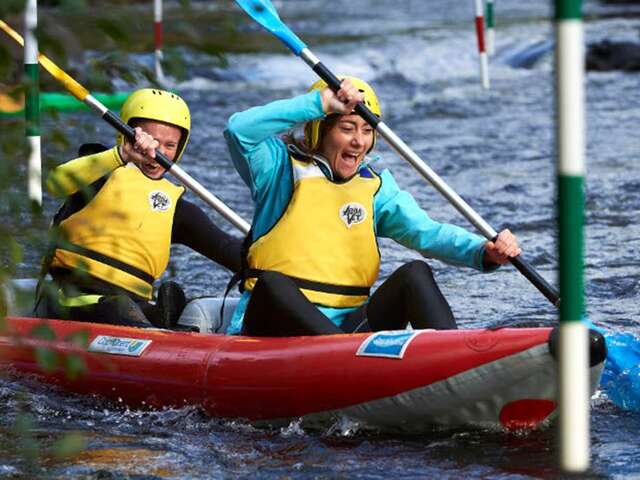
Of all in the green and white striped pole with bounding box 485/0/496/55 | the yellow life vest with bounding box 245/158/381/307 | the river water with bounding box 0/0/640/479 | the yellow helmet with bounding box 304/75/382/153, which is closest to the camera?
the river water with bounding box 0/0/640/479

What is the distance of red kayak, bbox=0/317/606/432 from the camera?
11.7ft

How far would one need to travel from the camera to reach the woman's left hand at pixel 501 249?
4.09 meters

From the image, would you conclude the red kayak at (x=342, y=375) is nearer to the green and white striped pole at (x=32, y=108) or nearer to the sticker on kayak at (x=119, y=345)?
the sticker on kayak at (x=119, y=345)

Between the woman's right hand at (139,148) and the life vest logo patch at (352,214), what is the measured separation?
779 millimetres

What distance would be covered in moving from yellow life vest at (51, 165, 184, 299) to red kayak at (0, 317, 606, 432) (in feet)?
1.12

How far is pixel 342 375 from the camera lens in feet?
12.4

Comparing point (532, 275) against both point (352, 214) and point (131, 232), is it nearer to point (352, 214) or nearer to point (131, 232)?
point (352, 214)

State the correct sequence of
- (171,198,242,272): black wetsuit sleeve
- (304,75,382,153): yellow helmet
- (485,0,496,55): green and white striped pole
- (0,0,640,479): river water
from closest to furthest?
1. (0,0,640,479): river water
2. (304,75,382,153): yellow helmet
3. (171,198,242,272): black wetsuit sleeve
4. (485,0,496,55): green and white striped pole

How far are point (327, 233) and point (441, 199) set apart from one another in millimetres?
4486

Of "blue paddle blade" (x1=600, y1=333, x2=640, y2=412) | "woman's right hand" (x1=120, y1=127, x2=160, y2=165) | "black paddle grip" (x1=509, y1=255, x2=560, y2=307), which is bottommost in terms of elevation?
"blue paddle blade" (x1=600, y1=333, x2=640, y2=412)

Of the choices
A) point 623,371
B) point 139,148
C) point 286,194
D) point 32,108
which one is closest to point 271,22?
point 139,148

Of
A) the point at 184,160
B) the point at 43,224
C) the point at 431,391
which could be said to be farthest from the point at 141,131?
the point at 184,160

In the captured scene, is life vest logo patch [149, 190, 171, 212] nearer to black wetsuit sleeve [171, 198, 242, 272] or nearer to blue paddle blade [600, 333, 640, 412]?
black wetsuit sleeve [171, 198, 242, 272]

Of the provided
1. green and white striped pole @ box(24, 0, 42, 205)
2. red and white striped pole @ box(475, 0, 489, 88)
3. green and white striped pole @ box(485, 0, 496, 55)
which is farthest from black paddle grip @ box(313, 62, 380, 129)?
green and white striped pole @ box(485, 0, 496, 55)
